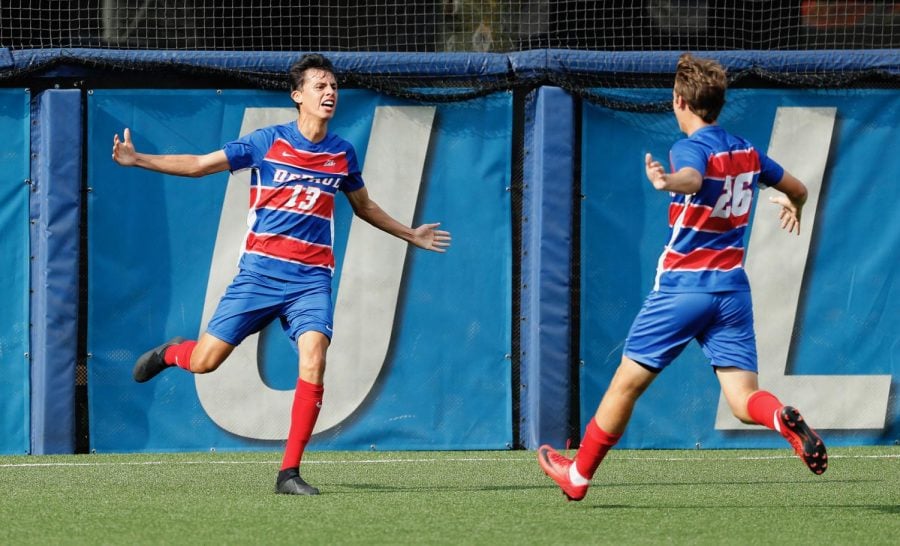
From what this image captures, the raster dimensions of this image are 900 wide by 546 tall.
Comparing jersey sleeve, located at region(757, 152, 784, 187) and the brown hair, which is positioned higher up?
the brown hair

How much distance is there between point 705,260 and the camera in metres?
5.76

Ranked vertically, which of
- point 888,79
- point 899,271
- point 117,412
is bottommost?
point 117,412

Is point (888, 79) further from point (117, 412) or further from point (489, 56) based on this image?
point (117, 412)

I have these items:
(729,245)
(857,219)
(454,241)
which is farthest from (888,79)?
(729,245)

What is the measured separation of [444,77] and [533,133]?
0.67 meters

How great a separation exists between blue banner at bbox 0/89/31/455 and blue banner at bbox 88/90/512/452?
1.35ft

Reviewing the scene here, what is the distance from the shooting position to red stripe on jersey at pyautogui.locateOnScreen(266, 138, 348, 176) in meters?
6.85

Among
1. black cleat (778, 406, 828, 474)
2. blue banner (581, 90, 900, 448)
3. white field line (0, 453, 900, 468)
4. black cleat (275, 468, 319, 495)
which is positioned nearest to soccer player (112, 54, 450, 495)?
black cleat (275, 468, 319, 495)

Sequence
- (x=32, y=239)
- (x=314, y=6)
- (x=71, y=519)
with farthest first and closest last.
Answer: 1. (x=314, y=6)
2. (x=32, y=239)
3. (x=71, y=519)

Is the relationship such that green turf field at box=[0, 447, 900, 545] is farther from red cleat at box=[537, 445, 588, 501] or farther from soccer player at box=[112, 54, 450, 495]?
soccer player at box=[112, 54, 450, 495]

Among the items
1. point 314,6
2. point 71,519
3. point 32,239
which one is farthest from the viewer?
point 314,6

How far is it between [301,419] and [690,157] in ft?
7.43

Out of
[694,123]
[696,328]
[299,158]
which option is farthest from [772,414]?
[299,158]

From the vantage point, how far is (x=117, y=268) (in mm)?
8594
